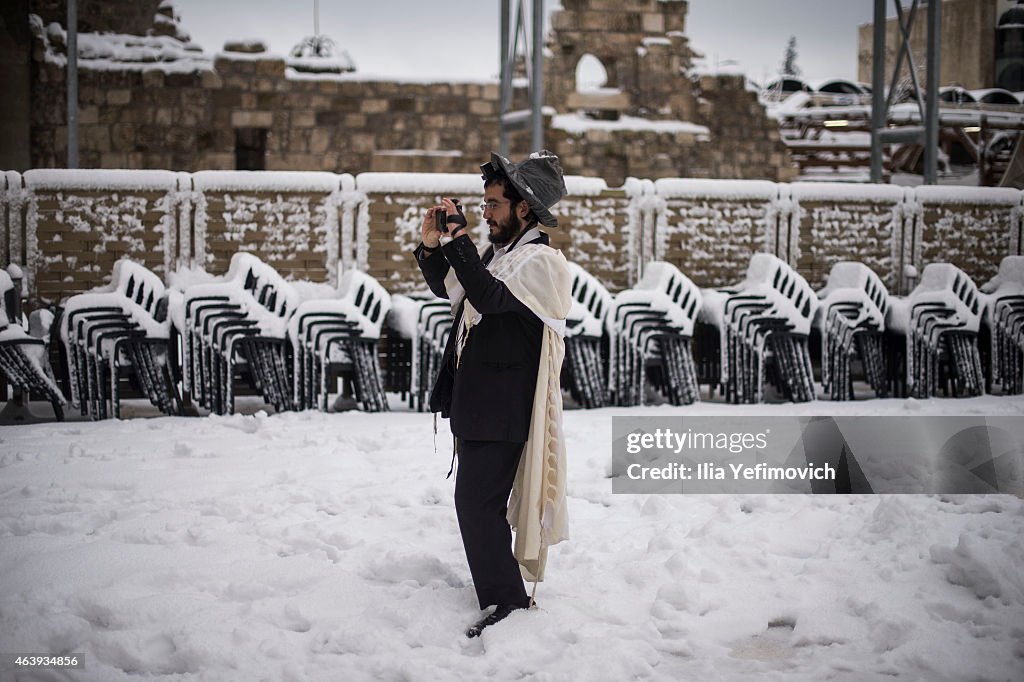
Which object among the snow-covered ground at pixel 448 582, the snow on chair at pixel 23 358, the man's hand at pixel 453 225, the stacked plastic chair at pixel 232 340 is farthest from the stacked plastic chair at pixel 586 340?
the man's hand at pixel 453 225

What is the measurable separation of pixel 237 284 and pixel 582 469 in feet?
10.9

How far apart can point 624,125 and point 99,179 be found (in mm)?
12511

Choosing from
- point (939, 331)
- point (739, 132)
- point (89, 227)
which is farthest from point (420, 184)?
point (739, 132)

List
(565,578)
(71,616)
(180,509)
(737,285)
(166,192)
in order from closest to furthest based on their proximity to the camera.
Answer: (71,616) < (565,578) < (180,509) < (166,192) < (737,285)

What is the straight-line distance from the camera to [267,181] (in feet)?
29.1

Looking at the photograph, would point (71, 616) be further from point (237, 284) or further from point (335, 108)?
point (335, 108)

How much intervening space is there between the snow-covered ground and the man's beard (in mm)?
1344

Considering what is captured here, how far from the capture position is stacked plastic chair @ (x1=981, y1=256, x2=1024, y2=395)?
9477 mm

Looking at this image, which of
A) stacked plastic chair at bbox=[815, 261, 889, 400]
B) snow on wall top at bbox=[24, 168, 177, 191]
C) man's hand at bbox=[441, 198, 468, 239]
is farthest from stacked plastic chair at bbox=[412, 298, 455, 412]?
man's hand at bbox=[441, 198, 468, 239]

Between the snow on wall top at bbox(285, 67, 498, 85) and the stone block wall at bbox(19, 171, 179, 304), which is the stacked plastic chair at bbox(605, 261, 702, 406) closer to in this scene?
the stone block wall at bbox(19, 171, 179, 304)

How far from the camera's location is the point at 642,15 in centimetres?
1988

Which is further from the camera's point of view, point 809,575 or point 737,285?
point 737,285

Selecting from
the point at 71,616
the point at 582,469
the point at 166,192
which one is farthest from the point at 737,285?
the point at 71,616

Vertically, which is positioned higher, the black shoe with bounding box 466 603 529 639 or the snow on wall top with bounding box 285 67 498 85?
the snow on wall top with bounding box 285 67 498 85
